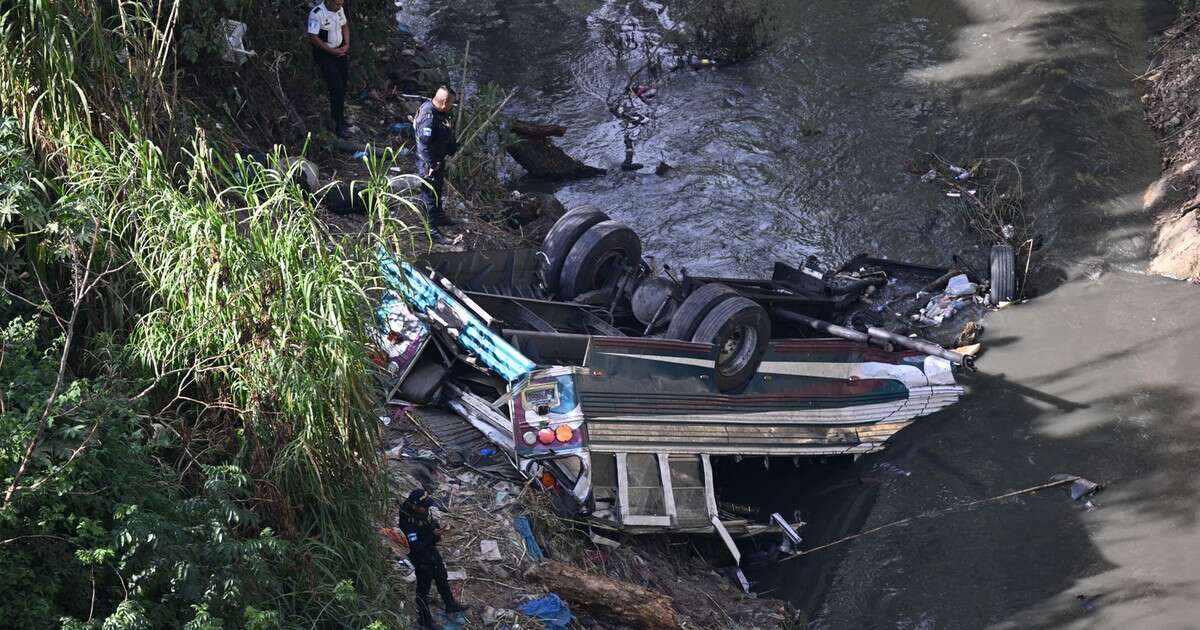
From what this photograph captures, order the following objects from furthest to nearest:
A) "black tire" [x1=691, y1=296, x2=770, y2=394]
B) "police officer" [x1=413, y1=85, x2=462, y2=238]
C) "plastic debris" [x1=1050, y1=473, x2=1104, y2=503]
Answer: "police officer" [x1=413, y1=85, x2=462, y2=238] < "plastic debris" [x1=1050, y1=473, x2=1104, y2=503] < "black tire" [x1=691, y1=296, x2=770, y2=394]

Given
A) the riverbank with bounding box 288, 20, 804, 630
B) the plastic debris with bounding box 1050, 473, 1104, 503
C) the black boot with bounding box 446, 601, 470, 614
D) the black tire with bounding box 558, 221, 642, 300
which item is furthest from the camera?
the black tire with bounding box 558, 221, 642, 300

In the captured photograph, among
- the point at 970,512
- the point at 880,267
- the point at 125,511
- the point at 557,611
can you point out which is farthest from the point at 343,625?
the point at 880,267

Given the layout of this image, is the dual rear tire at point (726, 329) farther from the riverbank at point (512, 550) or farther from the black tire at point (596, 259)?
the riverbank at point (512, 550)

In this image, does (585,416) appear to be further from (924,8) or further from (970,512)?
(924,8)

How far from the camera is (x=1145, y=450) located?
8734mm

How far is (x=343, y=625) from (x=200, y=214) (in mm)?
2113

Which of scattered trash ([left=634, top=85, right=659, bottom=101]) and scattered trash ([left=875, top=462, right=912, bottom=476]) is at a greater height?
scattered trash ([left=634, top=85, right=659, bottom=101])

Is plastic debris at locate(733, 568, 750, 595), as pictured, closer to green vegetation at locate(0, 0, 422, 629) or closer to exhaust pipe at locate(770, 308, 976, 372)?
exhaust pipe at locate(770, 308, 976, 372)

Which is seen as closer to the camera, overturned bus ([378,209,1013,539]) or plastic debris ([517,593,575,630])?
plastic debris ([517,593,575,630])

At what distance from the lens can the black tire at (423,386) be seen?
310 inches

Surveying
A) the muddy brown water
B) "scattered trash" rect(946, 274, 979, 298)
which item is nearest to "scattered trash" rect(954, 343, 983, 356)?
the muddy brown water

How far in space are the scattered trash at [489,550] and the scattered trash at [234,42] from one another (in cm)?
565

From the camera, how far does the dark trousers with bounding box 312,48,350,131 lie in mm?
10812

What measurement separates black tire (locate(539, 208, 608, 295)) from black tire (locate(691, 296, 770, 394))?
151 cm
